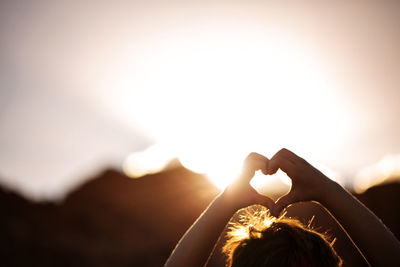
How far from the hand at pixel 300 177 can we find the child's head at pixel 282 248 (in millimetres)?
193

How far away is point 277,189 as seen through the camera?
81.3ft

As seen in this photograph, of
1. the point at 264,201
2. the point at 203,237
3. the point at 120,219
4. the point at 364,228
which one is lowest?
the point at 120,219

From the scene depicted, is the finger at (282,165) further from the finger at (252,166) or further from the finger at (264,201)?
the finger at (264,201)

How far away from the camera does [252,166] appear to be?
2297 mm

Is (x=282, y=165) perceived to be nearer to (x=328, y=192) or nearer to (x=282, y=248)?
(x=328, y=192)

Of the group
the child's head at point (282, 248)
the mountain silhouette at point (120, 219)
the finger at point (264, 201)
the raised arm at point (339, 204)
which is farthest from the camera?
the mountain silhouette at point (120, 219)

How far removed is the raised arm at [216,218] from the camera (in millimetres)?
2156

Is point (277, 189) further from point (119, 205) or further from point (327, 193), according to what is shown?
point (327, 193)

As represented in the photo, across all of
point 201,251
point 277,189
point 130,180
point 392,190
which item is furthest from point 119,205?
point 201,251

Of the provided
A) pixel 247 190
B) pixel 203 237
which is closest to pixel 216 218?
pixel 203 237

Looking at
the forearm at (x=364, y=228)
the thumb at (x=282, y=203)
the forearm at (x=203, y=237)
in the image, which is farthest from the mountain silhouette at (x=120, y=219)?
the forearm at (x=203, y=237)

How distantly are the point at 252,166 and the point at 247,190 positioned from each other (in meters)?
0.15

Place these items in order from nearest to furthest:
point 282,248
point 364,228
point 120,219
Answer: point 282,248, point 364,228, point 120,219

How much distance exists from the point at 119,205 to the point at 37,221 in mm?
6368
